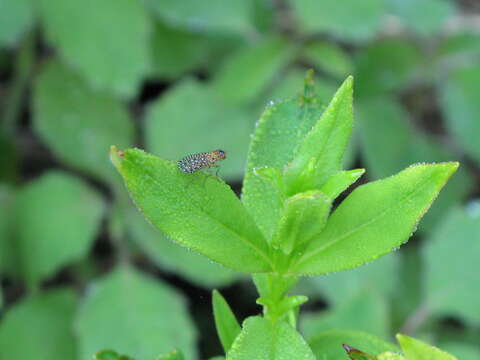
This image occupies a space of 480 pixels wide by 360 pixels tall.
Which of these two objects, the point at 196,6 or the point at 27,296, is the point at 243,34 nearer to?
the point at 196,6

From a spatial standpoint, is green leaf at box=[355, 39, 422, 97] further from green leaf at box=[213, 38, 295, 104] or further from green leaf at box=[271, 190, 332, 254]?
green leaf at box=[271, 190, 332, 254]

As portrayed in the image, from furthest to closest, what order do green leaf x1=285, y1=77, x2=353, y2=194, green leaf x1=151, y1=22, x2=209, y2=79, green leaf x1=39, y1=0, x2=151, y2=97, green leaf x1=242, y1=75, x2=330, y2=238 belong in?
green leaf x1=151, y1=22, x2=209, y2=79
green leaf x1=39, y1=0, x2=151, y2=97
green leaf x1=242, y1=75, x2=330, y2=238
green leaf x1=285, y1=77, x2=353, y2=194

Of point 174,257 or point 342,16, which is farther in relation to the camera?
point 342,16

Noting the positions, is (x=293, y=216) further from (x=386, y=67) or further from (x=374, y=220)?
(x=386, y=67)

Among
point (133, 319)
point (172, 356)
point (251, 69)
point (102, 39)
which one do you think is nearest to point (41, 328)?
point (133, 319)

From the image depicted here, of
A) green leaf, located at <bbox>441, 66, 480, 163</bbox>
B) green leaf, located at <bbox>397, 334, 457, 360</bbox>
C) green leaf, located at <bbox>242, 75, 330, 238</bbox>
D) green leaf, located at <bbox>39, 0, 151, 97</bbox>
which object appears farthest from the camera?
green leaf, located at <bbox>441, 66, 480, 163</bbox>

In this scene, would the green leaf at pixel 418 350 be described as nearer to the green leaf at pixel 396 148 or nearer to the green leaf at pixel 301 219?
the green leaf at pixel 301 219

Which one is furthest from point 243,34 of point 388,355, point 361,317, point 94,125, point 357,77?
point 388,355

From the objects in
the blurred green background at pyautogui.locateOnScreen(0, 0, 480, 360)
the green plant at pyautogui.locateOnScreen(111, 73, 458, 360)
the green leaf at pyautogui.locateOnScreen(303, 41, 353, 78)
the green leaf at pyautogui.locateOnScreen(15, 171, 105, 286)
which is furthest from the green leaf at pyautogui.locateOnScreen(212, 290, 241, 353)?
the green leaf at pyautogui.locateOnScreen(303, 41, 353, 78)
